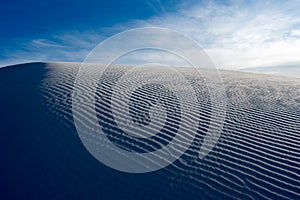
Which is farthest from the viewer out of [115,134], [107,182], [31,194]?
[115,134]

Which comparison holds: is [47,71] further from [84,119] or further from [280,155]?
[280,155]

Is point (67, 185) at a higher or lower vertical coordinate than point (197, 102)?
lower

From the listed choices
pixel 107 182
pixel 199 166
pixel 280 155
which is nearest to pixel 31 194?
pixel 107 182

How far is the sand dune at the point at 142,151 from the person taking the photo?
3.55 meters

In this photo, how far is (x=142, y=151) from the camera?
4.39 metres

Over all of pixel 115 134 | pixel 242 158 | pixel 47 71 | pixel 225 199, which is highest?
pixel 47 71

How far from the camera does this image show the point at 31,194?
3344mm

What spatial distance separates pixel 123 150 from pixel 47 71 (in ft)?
18.2

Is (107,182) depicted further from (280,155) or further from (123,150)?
(280,155)

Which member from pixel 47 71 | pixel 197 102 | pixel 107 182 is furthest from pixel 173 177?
pixel 47 71

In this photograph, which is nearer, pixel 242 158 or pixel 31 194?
pixel 31 194

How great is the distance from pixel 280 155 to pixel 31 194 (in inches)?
164

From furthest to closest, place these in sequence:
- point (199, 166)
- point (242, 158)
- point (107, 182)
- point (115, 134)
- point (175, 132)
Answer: point (175, 132)
point (115, 134)
point (242, 158)
point (199, 166)
point (107, 182)

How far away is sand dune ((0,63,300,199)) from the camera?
355 cm
